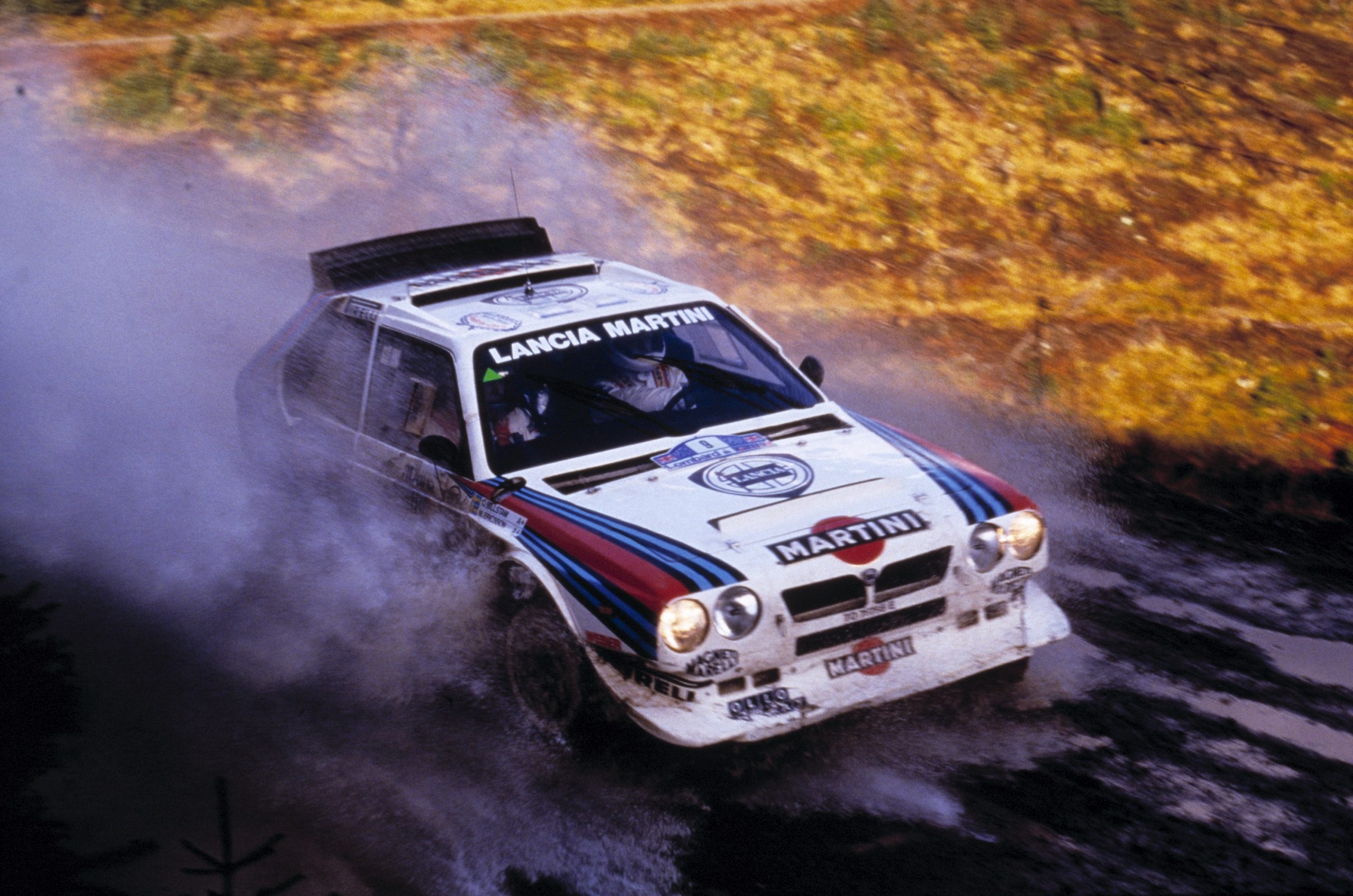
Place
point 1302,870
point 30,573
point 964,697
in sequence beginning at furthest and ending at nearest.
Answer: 1. point 30,573
2. point 964,697
3. point 1302,870

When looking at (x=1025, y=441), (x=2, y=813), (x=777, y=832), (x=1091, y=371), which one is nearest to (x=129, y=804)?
(x=2, y=813)

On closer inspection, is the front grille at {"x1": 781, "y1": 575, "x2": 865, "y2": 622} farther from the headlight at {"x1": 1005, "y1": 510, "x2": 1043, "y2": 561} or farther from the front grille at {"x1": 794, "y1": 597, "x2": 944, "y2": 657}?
the headlight at {"x1": 1005, "y1": 510, "x2": 1043, "y2": 561}

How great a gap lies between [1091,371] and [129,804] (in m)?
6.48

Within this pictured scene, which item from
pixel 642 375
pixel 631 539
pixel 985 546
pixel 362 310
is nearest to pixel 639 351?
pixel 642 375

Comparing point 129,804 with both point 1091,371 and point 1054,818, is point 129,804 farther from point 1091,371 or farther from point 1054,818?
point 1091,371

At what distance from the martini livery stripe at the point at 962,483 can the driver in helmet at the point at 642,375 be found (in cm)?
89

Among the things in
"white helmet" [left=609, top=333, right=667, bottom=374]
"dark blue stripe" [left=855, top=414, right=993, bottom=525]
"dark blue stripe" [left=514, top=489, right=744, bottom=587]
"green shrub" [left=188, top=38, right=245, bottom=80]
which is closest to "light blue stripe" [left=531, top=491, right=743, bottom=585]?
"dark blue stripe" [left=514, top=489, right=744, bottom=587]

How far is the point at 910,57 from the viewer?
12.2m

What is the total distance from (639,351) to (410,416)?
101 centimetres

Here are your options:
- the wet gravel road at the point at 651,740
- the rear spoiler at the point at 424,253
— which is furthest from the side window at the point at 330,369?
the wet gravel road at the point at 651,740

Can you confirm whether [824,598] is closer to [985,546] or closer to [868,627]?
[868,627]

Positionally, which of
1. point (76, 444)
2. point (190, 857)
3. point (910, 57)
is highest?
point (910, 57)

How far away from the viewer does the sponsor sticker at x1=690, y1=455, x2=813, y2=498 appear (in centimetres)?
432

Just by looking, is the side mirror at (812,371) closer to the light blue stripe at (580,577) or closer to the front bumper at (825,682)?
the front bumper at (825,682)
